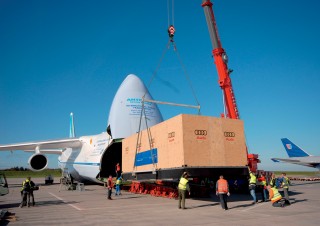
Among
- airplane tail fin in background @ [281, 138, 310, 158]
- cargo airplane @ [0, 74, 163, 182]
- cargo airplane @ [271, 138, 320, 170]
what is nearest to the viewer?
cargo airplane @ [0, 74, 163, 182]

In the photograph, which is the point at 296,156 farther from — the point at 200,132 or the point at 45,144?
the point at 200,132

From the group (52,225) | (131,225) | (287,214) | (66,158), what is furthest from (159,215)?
(66,158)

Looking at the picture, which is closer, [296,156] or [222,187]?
[222,187]

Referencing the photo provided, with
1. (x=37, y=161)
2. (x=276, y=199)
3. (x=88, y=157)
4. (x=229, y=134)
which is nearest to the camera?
(x=276, y=199)

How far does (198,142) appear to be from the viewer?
1238 cm

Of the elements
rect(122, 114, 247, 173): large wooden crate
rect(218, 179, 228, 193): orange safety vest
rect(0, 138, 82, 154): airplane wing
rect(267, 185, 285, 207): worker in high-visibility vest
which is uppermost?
rect(0, 138, 82, 154): airplane wing

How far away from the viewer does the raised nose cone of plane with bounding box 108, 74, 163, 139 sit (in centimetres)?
2062

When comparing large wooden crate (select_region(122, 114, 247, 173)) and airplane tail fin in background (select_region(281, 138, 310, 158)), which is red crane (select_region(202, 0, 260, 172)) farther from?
airplane tail fin in background (select_region(281, 138, 310, 158))

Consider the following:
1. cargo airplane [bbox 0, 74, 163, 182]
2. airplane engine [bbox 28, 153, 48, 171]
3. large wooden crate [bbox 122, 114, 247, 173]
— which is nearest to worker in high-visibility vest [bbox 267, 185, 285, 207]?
large wooden crate [bbox 122, 114, 247, 173]

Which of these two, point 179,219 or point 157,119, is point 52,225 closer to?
point 179,219

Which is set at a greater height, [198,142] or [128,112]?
[128,112]

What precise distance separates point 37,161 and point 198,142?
19661 millimetres

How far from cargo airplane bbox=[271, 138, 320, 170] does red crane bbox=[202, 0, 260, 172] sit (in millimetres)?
22491

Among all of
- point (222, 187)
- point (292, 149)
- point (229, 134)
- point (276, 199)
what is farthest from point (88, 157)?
point (292, 149)
